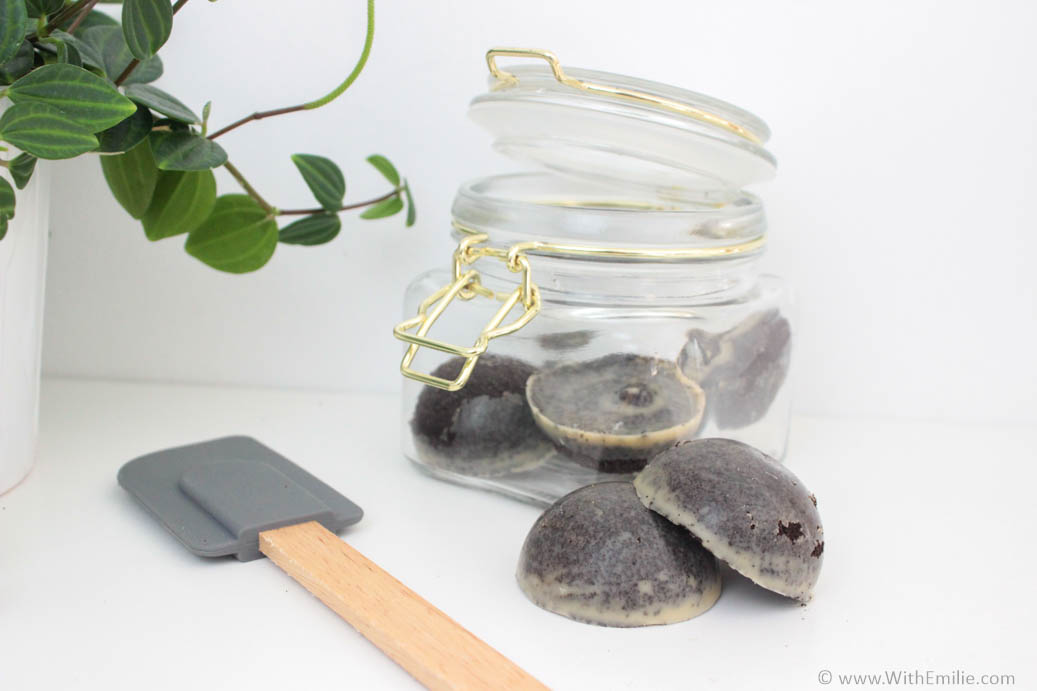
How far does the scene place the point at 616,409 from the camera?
1.69 ft

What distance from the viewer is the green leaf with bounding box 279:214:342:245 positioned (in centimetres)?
66

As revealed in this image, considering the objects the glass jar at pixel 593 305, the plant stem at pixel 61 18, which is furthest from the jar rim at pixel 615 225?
the plant stem at pixel 61 18

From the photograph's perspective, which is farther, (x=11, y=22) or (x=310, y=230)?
(x=310, y=230)

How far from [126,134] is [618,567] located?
1.05 ft

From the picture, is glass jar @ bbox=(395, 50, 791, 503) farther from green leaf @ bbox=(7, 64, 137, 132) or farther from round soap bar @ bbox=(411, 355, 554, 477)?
green leaf @ bbox=(7, 64, 137, 132)

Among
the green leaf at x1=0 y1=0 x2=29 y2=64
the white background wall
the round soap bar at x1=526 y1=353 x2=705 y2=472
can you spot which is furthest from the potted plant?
the round soap bar at x1=526 y1=353 x2=705 y2=472

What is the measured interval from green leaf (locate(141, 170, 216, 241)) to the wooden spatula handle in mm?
197

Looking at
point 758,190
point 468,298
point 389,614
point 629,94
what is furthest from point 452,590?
point 758,190

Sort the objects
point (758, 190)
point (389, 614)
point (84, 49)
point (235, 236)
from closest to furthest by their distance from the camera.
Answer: point (389, 614)
point (84, 49)
point (235, 236)
point (758, 190)

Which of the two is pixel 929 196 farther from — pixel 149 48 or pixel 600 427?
pixel 149 48

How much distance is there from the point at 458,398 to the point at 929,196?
1.25 ft

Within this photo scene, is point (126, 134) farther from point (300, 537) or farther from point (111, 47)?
point (300, 537)

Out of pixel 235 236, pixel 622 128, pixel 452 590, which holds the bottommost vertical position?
pixel 452 590

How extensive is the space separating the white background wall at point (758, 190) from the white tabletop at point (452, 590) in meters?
0.10
